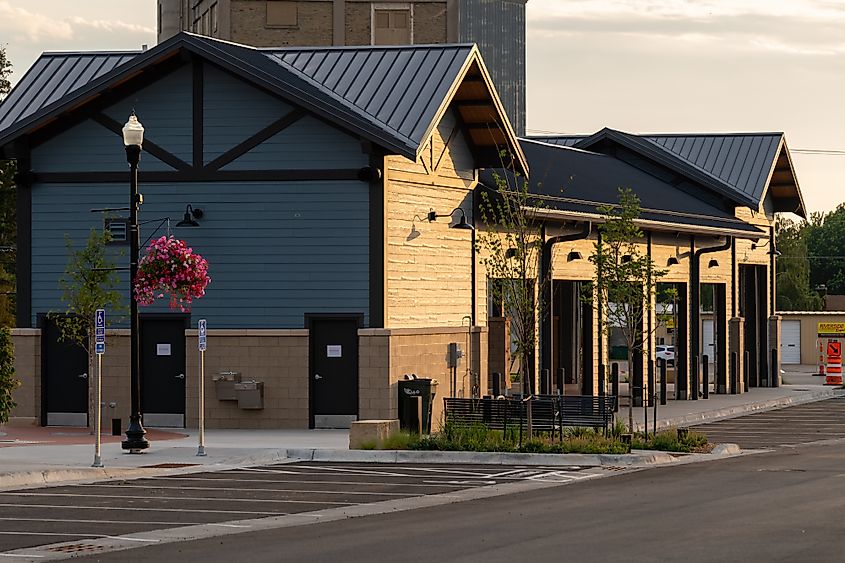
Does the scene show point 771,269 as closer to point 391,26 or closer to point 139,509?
point 391,26

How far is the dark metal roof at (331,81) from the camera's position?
32469mm

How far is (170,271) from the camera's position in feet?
97.7

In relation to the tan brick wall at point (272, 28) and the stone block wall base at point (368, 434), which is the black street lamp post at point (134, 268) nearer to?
the stone block wall base at point (368, 434)

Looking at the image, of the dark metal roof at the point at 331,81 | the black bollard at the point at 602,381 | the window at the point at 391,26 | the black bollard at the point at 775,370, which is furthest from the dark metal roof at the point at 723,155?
the window at the point at 391,26

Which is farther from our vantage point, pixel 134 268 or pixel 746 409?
pixel 746 409

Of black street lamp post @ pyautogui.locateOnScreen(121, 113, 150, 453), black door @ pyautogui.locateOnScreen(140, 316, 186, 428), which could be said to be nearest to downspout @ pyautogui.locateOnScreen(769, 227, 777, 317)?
black door @ pyautogui.locateOnScreen(140, 316, 186, 428)

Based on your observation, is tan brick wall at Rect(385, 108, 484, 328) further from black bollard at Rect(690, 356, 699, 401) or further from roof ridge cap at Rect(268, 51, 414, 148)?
black bollard at Rect(690, 356, 699, 401)

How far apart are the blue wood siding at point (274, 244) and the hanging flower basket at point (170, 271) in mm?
3022

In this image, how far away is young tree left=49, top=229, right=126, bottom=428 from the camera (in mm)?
31156

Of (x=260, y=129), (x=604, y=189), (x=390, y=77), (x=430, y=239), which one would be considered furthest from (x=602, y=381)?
(x=260, y=129)

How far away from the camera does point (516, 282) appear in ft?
104

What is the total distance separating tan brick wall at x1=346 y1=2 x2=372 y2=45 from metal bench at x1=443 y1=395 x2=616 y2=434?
196 feet

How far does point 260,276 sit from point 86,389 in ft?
15.3

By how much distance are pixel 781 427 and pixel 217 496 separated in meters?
20.2
